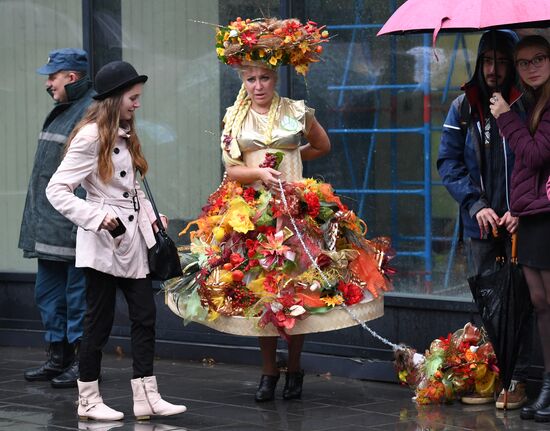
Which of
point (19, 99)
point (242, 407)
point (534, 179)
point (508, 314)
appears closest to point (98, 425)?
point (242, 407)

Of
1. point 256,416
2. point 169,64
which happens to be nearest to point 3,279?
point 169,64

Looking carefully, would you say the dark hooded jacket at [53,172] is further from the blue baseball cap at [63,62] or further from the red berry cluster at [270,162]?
the red berry cluster at [270,162]

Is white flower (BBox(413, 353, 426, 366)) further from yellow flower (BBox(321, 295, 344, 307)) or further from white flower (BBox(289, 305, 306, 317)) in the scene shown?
white flower (BBox(289, 305, 306, 317))

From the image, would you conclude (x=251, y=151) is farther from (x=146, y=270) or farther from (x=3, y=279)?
(x=3, y=279)

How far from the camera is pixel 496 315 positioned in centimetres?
796

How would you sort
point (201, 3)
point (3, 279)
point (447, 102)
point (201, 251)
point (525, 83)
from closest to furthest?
point (525, 83), point (201, 251), point (447, 102), point (201, 3), point (3, 279)

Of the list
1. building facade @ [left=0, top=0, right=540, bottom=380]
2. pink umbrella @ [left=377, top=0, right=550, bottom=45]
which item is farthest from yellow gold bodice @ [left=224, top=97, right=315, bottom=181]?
pink umbrella @ [left=377, top=0, right=550, bottom=45]

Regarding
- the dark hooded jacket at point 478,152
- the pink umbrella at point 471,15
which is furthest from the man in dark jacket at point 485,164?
the pink umbrella at point 471,15

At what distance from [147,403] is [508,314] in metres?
2.17

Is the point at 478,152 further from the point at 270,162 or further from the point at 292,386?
the point at 292,386

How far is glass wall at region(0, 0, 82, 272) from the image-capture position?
11438 mm

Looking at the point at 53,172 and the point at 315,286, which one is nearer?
the point at 315,286

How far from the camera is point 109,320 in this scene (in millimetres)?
8055

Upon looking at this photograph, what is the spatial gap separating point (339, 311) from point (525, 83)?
1724mm
